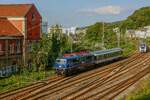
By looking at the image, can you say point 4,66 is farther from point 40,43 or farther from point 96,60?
point 96,60

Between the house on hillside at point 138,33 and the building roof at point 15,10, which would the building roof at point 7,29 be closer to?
the building roof at point 15,10

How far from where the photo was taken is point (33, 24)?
52.8m

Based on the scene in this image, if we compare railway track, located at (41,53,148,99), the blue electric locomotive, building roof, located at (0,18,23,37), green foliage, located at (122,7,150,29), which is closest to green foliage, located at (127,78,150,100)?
railway track, located at (41,53,148,99)

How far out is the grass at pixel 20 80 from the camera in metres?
36.8

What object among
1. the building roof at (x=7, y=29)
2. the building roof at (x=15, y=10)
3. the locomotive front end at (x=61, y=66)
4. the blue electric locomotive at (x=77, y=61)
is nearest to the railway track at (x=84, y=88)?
the blue electric locomotive at (x=77, y=61)

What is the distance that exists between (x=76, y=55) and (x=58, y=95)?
1535cm

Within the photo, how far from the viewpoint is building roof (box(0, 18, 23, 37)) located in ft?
154

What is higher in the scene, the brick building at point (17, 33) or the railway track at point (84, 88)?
the brick building at point (17, 33)

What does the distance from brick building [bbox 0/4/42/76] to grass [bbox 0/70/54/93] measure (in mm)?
2399

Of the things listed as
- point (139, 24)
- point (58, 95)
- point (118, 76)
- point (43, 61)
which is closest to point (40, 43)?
point (43, 61)

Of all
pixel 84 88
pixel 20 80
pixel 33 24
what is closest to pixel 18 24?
pixel 33 24

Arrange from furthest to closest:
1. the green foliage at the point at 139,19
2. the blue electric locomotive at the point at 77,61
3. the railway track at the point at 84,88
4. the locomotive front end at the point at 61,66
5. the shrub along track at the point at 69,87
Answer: the green foliage at the point at 139,19
the blue electric locomotive at the point at 77,61
the locomotive front end at the point at 61,66
the railway track at the point at 84,88
the shrub along track at the point at 69,87

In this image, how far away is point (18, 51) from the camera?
49.0 meters

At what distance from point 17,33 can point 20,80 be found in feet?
33.9
